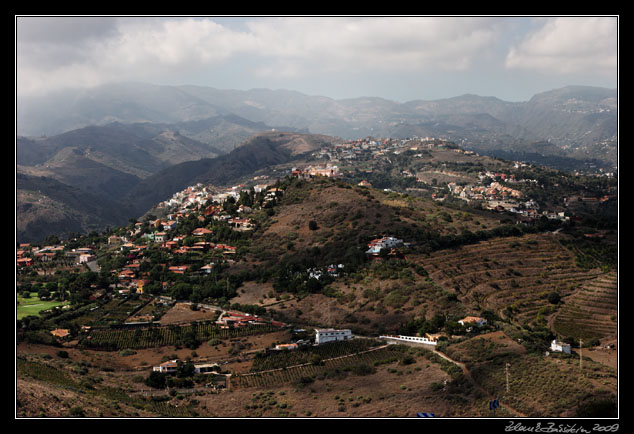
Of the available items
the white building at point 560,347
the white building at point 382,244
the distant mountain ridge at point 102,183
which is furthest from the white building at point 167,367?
the distant mountain ridge at point 102,183

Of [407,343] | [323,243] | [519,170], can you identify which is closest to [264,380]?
[407,343]

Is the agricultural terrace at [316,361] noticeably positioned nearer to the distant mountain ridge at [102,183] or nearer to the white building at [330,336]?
the white building at [330,336]

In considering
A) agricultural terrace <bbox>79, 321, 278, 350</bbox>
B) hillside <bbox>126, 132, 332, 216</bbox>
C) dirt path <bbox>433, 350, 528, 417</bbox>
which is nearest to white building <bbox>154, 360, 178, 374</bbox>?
agricultural terrace <bbox>79, 321, 278, 350</bbox>

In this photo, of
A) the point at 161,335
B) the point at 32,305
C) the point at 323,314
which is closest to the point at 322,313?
the point at 323,314

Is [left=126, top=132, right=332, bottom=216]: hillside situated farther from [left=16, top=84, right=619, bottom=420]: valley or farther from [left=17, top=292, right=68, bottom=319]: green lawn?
[left=17, top=292, right=68, bottom=319]: green lawn

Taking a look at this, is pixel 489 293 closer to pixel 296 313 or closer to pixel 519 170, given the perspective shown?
pixel 296 313

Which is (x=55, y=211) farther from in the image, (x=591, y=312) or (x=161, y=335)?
(x=591, y=312)

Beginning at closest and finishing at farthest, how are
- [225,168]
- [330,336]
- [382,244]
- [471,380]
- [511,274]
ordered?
[471,380], [330,336], [511,274], [382,244], [225,168]
